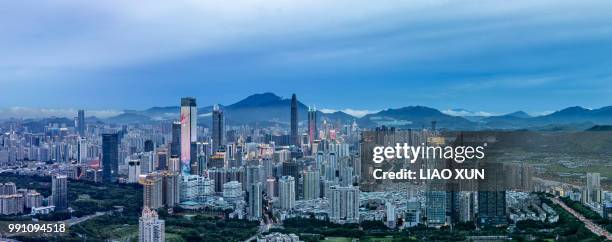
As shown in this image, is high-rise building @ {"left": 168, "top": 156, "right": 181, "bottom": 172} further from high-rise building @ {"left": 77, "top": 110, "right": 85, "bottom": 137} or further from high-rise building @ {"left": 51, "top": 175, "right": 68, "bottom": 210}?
high-rise building @ {"left": 51, "top": 175, "right": 68, "bottom": 210}

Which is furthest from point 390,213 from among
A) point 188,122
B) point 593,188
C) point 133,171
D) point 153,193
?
point 188,122

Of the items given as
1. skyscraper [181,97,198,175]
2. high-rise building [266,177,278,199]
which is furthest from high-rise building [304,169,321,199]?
skyscraper [181,97,198,175]

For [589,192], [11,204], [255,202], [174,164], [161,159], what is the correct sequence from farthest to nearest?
[161,159] < [174,164] < [255,202] < [589,192] < [11,204]

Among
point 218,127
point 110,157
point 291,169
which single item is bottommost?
point 291,169

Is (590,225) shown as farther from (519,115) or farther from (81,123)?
(81,123)

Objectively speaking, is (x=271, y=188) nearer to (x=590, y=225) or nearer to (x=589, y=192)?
(x=589, y=192)

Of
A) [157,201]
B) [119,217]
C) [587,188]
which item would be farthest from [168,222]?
[587,188]

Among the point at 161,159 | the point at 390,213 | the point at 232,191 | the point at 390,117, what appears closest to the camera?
the point at 390,213

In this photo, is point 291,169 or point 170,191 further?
point 291,169

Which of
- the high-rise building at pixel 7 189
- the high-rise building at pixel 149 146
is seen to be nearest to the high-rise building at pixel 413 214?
the high-rise building at pixel 7 189

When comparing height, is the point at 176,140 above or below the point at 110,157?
above
